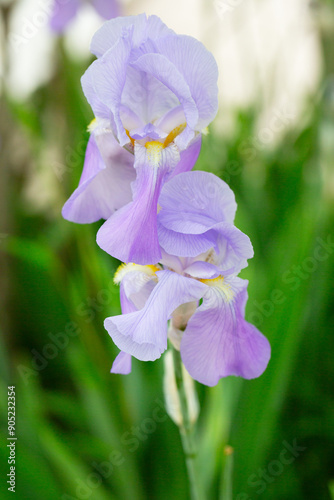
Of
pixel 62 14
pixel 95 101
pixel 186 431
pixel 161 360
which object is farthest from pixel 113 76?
pixel 62 14

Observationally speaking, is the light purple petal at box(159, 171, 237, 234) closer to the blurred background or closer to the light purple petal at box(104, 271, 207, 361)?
the light purple petal at box(104, 271, 207, 361)

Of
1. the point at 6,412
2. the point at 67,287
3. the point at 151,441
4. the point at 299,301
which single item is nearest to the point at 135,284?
the point at 299,301

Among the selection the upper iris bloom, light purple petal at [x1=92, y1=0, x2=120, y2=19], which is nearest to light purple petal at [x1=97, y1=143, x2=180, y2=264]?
the upper iris bloom

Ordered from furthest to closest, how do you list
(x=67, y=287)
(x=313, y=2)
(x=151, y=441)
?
(x=313, y=2)
(x=67, y=287)
(x=151, y=441)

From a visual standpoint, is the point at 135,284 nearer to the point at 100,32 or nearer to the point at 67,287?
the point at 100,32

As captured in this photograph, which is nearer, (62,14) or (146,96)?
(146,96)

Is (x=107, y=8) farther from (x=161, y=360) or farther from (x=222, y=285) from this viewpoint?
(x=222, y=285)
